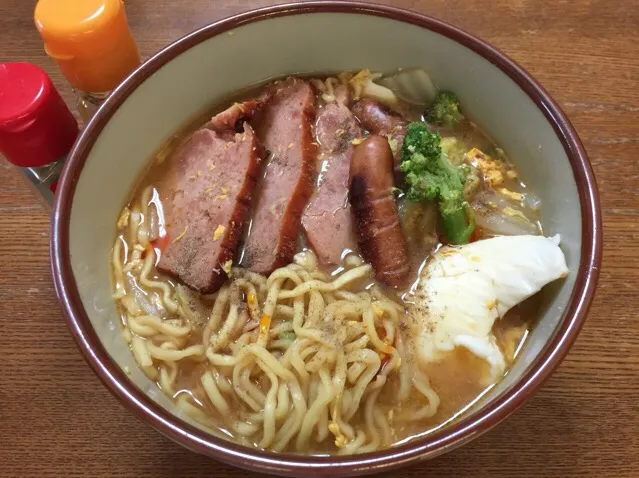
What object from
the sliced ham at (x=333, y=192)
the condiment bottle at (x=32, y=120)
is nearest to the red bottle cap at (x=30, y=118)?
the condiment bottle at (x=32, y=120)

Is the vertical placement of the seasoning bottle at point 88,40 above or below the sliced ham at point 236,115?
above

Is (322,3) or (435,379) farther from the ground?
(322,3)

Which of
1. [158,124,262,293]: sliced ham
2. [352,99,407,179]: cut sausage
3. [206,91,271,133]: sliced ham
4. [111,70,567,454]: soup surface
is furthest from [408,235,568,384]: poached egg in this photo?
[206,91,271,133]: sliced ham

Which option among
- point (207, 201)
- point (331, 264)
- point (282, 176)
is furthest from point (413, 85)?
point (207, 201)

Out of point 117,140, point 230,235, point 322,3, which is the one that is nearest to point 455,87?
point 322,3

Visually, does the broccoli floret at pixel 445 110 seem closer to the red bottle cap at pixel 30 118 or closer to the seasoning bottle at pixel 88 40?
the seasoning bottle at pixel 88 40

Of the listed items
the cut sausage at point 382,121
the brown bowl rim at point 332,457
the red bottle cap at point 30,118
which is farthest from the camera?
the cut sausage at point 382,121

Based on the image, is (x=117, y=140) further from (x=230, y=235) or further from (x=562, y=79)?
(x=562, y=79)
